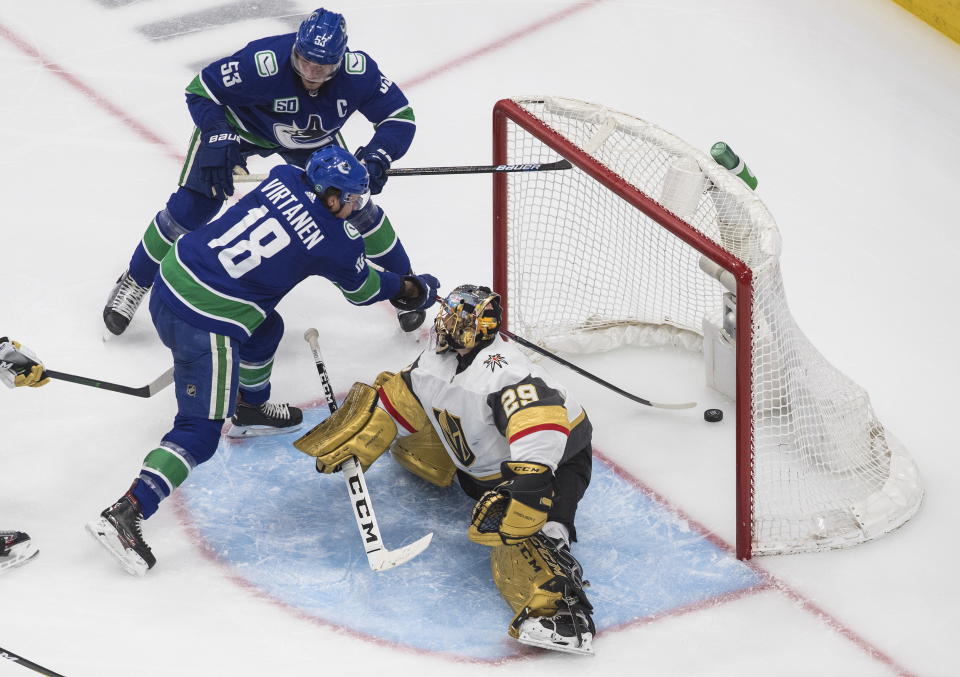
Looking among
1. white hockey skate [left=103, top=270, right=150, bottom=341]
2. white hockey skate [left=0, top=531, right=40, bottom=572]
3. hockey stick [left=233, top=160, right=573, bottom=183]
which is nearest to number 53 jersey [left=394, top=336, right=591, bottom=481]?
hockey stick [left=233, top=160, right=573, bottom=183]

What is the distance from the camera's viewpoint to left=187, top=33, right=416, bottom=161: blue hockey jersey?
15.6 ft

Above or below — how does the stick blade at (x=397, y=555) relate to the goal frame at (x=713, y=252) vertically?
below

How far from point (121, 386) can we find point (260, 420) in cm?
45

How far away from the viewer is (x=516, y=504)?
3.90 meters

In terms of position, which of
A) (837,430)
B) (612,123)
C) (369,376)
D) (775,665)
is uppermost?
(612,123)

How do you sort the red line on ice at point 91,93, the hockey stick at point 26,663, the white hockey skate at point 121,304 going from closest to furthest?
the hockey stick at point 26,663 → the white hockey skate at point 121,304 → the red line on ice at point 91,93

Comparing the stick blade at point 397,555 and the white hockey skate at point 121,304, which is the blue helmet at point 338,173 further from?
the white hockey skate at point 121,304

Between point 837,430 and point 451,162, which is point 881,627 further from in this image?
point 451,162

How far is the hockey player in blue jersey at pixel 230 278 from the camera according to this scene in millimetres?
4176

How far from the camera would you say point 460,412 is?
4.10m

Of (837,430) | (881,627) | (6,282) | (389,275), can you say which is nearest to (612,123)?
(389,275)

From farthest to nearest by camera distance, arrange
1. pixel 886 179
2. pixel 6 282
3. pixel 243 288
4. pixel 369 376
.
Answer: pixel 886 179
pixel 6 282
pixel 369 376
pixel 243 288

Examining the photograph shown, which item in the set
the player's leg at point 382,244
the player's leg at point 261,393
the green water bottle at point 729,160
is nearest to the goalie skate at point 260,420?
the player's leg at point 261,393

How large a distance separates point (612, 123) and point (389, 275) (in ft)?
2.47
